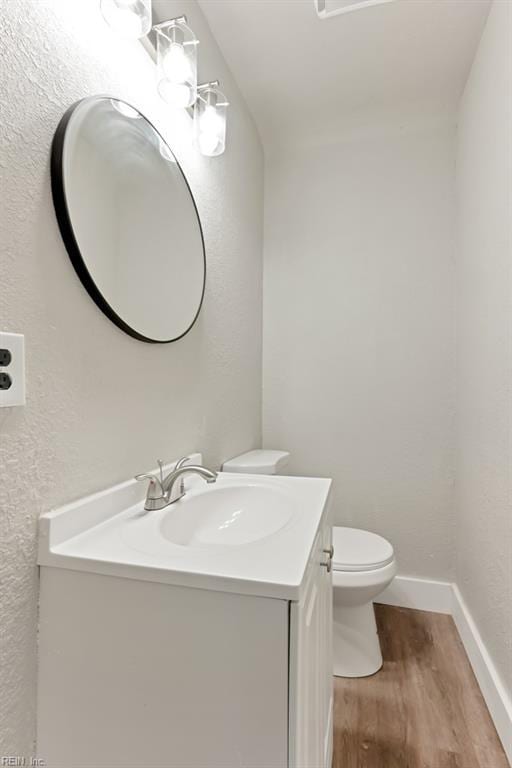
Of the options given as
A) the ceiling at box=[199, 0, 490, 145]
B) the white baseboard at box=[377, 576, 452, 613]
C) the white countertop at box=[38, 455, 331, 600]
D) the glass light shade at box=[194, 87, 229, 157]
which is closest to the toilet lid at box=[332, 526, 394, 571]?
the white baseboard at box=[377, 576, 452, 613]

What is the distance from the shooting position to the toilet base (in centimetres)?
156

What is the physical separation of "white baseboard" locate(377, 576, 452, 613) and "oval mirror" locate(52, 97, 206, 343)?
1.74 meters

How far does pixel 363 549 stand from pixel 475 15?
2.11 meters

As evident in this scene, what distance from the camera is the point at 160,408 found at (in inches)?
46.0

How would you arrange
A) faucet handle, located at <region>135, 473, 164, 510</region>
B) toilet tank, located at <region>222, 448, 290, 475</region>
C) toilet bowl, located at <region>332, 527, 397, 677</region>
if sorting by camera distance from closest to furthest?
faucet handle, located at <region>135, 473, 164, 510</region>, toilet bowl, located at <region>332, 527, 397, 677</region>, toilet tank, located at <region>222, 448, 290, 475</region>

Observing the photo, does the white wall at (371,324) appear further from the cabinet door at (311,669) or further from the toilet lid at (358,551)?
the cabinet door at (311,669)

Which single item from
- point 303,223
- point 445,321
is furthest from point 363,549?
point 303,223

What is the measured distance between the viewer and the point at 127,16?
89cm

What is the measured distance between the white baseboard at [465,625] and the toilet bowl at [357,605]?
37cm

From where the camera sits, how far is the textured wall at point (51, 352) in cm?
68

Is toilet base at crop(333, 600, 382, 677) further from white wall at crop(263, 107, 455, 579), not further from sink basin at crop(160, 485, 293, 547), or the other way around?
sink basin at crop(160, 485, 293, 547)

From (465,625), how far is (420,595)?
33cm

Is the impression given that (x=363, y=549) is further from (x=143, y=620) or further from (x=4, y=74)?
(x=4, y=74)

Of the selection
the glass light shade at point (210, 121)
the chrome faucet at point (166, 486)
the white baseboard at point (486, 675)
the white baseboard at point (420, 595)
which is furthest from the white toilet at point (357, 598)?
the glass light shade at point (210, 121)
